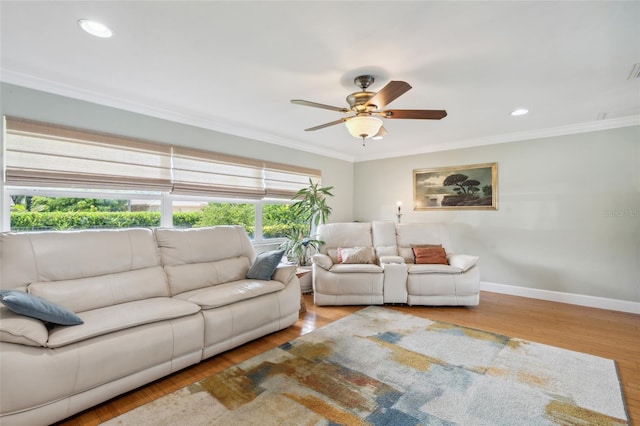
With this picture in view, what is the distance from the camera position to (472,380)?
2221 millimetres

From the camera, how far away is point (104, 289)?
7.78ft

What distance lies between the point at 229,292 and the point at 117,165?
5.82 ft

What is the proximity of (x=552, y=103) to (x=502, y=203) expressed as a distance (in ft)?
5.51

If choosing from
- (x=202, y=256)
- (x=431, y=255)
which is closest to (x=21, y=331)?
(x=202, y=256)

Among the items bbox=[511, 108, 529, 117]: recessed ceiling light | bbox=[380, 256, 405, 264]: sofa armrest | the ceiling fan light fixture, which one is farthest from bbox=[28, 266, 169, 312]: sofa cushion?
bbox=[511, 108, 529, 117]: recessed ceiling light

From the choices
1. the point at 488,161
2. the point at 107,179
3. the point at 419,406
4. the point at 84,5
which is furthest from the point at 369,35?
the point at 488,161

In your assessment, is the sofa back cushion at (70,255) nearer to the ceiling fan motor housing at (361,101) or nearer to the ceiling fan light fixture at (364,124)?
the ceiling fan light fixture at (364,124)

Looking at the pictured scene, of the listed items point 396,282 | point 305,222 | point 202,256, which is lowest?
point 396,282

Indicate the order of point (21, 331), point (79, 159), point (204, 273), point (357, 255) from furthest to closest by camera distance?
point (357, 255) < point (204, 273) < point (79, 159) < point (21, 331)

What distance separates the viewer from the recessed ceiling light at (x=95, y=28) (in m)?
1.88

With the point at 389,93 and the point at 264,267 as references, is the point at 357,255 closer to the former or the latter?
the point at 264,267

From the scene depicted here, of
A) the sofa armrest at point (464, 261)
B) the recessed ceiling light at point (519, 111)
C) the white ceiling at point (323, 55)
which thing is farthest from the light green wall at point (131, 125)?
the recessed ceiling light at point (519, 111)

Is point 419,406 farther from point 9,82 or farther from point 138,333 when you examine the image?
point 9,82

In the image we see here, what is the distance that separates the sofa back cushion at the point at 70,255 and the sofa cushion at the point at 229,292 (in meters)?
0.56
